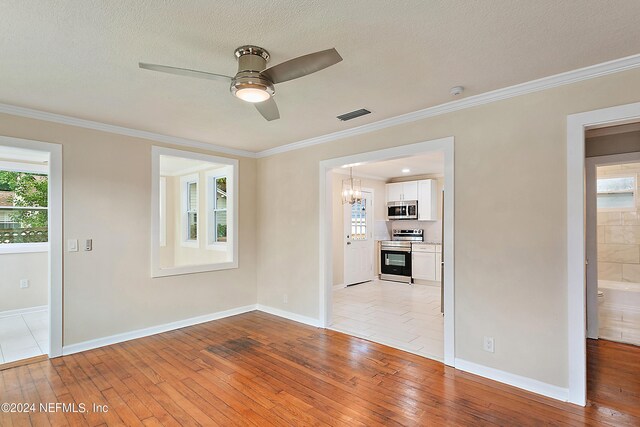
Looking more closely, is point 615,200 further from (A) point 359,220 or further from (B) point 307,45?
(B) point 307,45

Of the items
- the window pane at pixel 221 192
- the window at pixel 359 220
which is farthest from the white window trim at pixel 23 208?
the window at pixel 359 220

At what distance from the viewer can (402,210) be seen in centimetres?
791

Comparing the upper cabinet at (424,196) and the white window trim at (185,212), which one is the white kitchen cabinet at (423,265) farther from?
the white window trim at (185,212)

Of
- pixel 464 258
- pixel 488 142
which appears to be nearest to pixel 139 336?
pixel 464 258

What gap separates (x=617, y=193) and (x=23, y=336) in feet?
26.6

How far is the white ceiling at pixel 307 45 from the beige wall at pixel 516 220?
11.8 inches

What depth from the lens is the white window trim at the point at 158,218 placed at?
4.21 m

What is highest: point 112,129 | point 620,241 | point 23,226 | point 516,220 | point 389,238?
point 112,129

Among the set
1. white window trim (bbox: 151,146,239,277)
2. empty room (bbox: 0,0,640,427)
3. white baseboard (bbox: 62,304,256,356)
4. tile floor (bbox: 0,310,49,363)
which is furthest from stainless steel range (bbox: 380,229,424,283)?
tile floor (bbox: 0,310,49,363)

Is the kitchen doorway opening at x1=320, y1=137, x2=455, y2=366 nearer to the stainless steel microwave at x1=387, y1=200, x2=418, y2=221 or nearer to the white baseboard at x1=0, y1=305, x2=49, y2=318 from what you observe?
the stainless steel microwave at x1=387, y1=200, x2=418, y2=221

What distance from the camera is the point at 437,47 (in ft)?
7.02

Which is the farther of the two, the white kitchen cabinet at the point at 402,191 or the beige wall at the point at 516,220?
the white kitchen cabinet at the point at 402,191

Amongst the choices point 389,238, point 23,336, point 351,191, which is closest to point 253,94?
point 23,336

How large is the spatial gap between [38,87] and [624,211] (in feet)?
22.8
